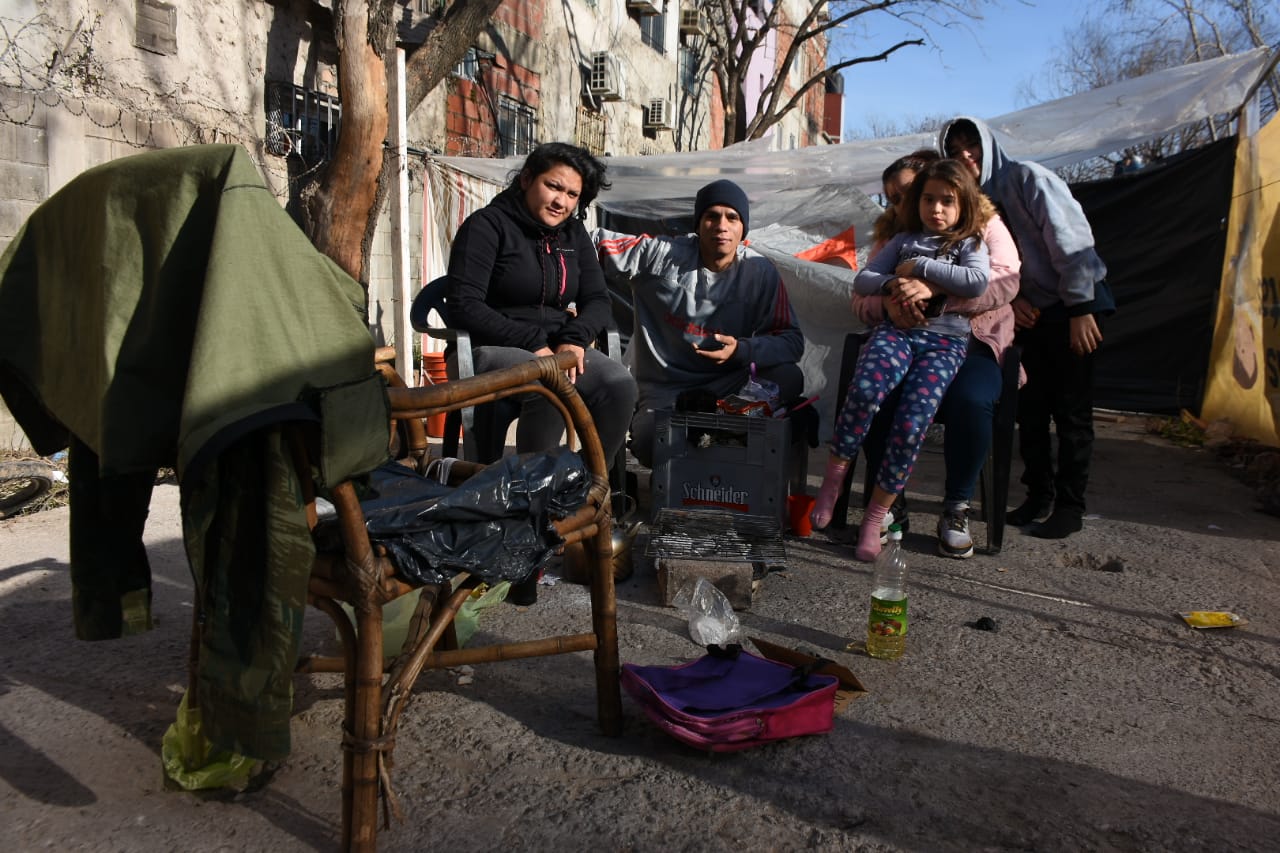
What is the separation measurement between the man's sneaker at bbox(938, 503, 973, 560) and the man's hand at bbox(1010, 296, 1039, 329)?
2.95 feet

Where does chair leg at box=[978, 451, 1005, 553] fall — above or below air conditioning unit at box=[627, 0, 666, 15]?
below

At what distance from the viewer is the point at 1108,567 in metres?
3.56

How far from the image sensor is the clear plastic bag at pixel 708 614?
2709 millimetres

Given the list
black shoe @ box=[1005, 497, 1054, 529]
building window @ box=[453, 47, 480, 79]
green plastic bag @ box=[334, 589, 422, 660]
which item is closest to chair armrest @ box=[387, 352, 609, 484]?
green plastic bag @ box=[334, 589, 422, 660]

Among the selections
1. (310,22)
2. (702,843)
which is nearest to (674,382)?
(702,843)

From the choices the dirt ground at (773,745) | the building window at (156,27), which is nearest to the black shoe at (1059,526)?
the dirt ground at (773,745)

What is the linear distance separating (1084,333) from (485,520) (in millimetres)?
2985

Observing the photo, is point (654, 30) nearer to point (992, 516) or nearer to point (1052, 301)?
point (1052, 301)

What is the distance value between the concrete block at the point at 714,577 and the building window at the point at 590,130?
1145 cm

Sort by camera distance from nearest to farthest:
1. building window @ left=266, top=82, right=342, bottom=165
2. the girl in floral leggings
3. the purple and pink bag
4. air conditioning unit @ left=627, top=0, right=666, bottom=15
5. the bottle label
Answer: the purple and pink bag → the bottle label → the girl in floral leggings → building window @ left=266, top=82, right=342, bottom=165 → air conditioning unit @ left=627, top=0, right=666, bottom=15

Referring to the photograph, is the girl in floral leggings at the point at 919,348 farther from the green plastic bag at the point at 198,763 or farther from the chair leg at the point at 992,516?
the green plastic bag at the point at 198,763

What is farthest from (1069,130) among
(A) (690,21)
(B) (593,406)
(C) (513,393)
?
(A) (690,21)

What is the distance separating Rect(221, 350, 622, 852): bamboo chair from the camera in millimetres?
1572

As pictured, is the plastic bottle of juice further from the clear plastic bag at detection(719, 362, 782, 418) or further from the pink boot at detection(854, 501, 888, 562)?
the clear plastic bag at detection(719, 362, 782, 418)
